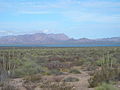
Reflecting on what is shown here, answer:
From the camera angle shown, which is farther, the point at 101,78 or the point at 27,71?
the point at 27,71

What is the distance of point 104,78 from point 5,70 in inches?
213

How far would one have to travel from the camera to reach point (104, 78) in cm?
1320

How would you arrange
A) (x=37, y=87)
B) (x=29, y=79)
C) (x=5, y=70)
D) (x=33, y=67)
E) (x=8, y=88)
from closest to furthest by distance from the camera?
(x=8, y=88)
(x=5, y=70)
(x=37, y=87)
(x=29, y=79)
(x=33, y=67)

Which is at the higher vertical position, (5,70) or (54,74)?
(5,70)

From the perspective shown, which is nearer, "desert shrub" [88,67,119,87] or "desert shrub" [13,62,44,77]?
"desert shrub" [88,67,119,87]

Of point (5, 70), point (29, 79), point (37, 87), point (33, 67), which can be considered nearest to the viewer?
point (5, 70)

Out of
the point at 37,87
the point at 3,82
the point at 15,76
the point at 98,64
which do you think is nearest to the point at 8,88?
the point at 3,82

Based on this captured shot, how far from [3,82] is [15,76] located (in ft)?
20.3

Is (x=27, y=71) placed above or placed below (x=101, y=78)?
below

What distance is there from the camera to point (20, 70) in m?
18.8

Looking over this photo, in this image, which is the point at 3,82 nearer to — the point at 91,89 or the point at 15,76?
the point at 91,89

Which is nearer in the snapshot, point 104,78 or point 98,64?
point 104,78

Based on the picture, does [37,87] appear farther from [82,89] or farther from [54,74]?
[54,74]

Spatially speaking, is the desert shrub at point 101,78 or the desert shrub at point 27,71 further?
the desert shrub at point 27,71
